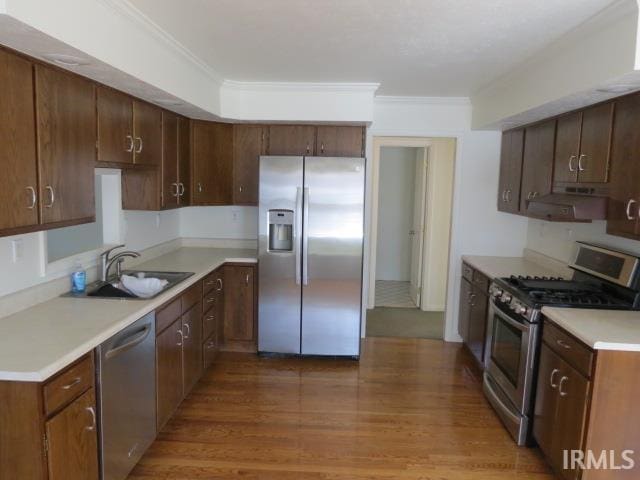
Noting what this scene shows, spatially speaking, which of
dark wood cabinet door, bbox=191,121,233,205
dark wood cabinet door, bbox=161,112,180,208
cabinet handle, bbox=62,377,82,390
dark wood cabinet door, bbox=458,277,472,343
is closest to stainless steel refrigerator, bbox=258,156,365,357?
dark wood cabinet door, bbox=191,121,233,205

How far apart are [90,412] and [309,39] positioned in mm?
2240

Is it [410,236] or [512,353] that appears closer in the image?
[512,353]

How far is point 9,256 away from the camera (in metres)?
2.35

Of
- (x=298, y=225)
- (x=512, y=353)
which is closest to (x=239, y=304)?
(x=298, y=225)

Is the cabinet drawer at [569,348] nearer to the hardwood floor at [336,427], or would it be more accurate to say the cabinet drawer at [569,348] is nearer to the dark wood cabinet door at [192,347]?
the hardwood floor at [336,427]

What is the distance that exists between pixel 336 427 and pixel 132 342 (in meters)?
1.48

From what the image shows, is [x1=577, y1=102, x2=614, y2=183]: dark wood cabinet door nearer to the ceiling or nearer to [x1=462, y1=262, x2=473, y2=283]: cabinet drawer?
the ceiling

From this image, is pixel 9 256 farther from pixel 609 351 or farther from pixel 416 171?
pixel 416 171

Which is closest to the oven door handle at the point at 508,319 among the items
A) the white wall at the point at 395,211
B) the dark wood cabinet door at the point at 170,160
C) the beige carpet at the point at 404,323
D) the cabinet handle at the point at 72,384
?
the beige carpet at the point at 404,323

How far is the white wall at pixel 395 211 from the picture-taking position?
729 cm

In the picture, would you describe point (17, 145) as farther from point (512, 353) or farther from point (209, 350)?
point (512, 353)

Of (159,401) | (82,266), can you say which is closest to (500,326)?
(159,401)

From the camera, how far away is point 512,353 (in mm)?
3070

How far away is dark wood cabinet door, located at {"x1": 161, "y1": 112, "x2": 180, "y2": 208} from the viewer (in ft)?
11.6
